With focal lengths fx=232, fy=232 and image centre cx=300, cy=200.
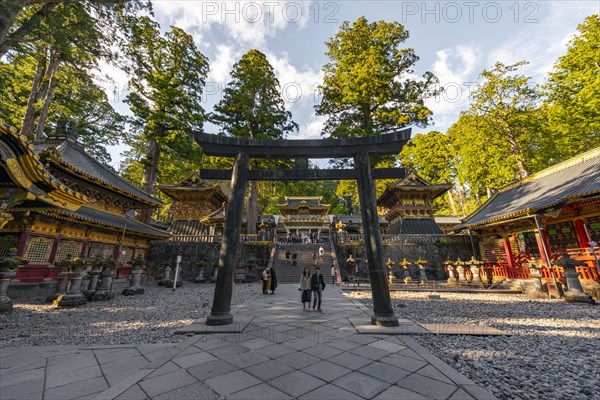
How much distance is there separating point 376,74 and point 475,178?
12521 mm

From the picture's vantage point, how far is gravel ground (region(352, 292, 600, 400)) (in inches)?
105

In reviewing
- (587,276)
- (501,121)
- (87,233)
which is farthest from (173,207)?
(501,121)

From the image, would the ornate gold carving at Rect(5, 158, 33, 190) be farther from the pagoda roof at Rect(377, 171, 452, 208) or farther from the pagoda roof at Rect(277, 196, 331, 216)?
the pagoda roof at Rect(277, 196, 331, 216)

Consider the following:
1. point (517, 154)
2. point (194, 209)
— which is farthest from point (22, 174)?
point (517, 154)

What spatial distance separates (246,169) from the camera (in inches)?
232

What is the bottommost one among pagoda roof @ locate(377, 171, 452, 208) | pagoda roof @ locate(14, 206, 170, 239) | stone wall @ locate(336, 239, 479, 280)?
stone wall @ locate(336, 239, 479, 280)

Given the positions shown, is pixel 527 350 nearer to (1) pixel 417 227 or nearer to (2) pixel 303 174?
(2) pixel 303 174

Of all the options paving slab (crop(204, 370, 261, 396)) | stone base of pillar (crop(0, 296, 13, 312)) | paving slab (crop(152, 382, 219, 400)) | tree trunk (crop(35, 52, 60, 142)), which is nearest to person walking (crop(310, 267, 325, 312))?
paving slab (crop(204, 370, 261, 396))

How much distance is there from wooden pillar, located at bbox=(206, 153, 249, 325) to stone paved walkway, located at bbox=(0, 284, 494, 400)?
2.04ft

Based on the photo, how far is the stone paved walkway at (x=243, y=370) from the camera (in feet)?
7.84

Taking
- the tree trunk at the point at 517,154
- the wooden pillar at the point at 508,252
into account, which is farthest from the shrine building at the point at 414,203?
the wooden pillar at the point at 508,252

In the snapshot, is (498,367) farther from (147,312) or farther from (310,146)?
(147,312)

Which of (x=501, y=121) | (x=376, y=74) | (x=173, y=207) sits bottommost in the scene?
(x=173, y=207)

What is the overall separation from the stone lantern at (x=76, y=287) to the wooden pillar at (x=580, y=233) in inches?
788
